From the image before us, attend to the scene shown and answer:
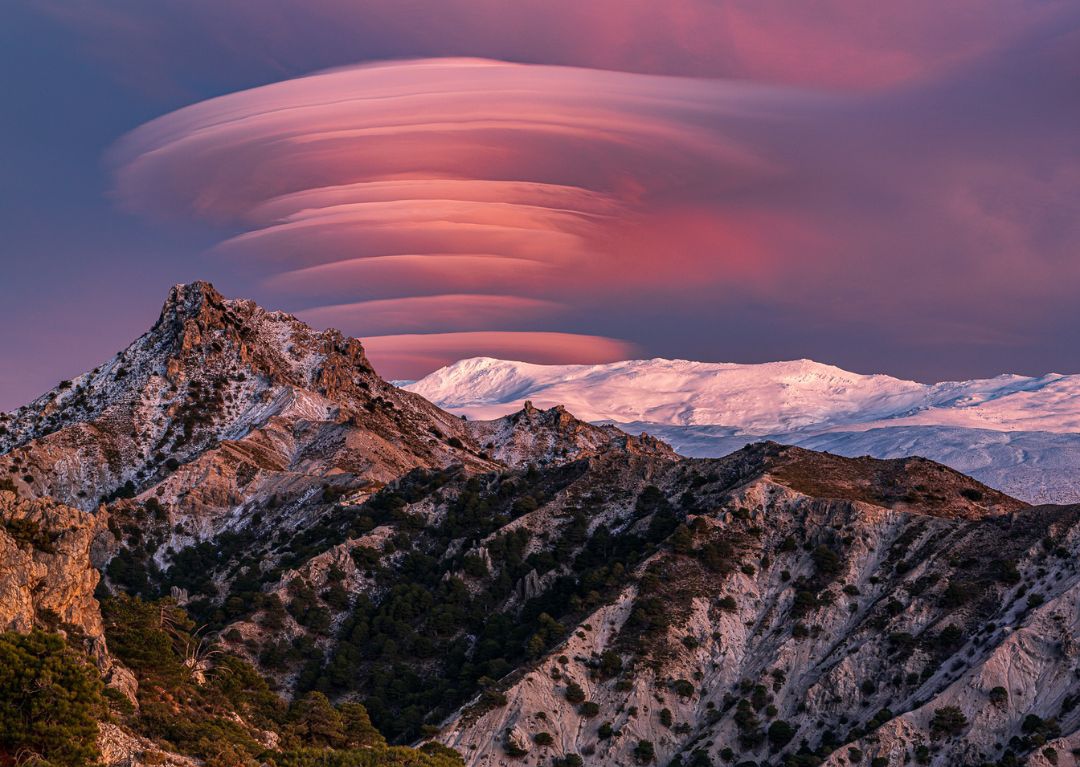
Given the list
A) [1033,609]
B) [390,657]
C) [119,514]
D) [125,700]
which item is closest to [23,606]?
[125,700]

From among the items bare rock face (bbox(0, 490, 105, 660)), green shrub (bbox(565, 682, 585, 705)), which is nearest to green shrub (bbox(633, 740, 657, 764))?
green shrub (bbox(565, 682, 585, 705))

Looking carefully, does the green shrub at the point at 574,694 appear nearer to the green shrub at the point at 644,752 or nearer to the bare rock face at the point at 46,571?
the green shrub at the point at 644,752

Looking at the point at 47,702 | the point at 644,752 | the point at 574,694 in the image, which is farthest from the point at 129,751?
the point at 644,752

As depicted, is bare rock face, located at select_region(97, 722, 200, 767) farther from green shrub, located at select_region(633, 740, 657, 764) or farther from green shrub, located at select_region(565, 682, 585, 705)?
green shrub, located at select_region(633, 740, 657, 764)

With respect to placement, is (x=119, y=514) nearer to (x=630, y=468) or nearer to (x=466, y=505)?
(x=466, y=505)

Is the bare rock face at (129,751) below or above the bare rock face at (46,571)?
below

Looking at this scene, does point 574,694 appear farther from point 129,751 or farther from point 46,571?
point 129,751

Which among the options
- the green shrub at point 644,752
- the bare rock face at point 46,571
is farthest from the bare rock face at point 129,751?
the green shrub at point 644,752

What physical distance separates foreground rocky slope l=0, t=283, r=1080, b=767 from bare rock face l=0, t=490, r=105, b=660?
0.25 metres

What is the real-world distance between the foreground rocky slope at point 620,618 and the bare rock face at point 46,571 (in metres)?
0.25

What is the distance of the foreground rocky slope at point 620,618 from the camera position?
92.0m

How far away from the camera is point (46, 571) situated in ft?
254

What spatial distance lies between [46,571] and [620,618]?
210ft

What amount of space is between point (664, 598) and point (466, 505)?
44828mm
